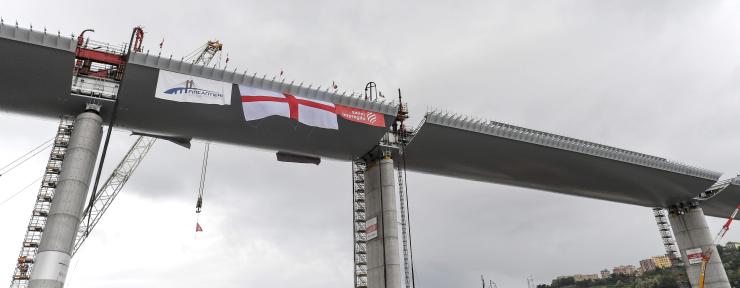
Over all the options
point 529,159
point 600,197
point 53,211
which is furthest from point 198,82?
point 600,197

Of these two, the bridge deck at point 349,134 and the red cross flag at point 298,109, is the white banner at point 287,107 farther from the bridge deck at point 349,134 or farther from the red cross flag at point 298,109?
the bridge deck at point 349,134

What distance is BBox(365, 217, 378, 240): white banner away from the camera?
4375cm

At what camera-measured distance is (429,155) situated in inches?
1893

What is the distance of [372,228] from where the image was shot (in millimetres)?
44312

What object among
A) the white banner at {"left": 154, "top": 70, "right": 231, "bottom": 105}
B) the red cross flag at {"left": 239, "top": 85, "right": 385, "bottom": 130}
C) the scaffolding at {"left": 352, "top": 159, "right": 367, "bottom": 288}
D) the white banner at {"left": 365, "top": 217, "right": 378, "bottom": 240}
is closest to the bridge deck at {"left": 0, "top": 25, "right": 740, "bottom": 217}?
the white banner at {"left": 154, "top": 70, "right": 231, "bottom": 105}

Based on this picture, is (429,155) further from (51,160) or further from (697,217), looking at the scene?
(697,217)

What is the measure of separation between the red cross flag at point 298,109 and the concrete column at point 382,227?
5283 mm

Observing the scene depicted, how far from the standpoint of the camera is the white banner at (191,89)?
34.0 m

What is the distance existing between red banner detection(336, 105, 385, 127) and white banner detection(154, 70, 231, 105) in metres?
9.19

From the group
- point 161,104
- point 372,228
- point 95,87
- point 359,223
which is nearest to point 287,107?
point 161,104

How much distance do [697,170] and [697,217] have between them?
9.56 meters

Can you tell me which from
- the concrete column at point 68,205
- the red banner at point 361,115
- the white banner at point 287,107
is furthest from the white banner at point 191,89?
the red banner at point 361,115

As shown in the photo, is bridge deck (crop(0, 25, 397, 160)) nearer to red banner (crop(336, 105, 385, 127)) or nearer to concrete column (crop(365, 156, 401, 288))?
red banner (crop(336, 105, 385, 127))

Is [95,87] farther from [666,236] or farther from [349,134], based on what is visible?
[666,236]
